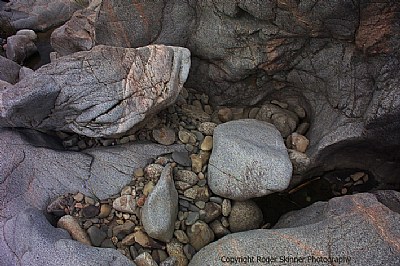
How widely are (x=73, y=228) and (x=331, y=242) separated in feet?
9.18

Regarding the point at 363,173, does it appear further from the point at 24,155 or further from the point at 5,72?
the point at 5,72

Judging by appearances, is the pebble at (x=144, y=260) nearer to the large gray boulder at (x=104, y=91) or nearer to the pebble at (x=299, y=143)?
the large gray boulder at (x=104, y=91)

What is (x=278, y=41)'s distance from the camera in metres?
5.23

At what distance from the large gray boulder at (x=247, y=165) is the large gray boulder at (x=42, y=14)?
5.62 meters

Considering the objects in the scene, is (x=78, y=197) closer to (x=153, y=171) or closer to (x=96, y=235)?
(x=96, y=235)

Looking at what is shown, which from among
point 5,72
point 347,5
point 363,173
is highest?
point 347,5

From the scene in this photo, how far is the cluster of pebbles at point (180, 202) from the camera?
15.3ft

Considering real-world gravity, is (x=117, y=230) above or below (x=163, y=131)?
below

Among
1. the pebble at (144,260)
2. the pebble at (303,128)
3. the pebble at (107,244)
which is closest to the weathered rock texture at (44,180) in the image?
the pebble at (144,260)

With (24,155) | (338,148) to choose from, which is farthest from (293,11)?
(24,155)

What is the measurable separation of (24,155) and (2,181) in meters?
0.40

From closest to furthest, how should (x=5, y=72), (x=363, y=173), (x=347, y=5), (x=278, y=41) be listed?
(x=347, y=5), (x=278, y=41), (x=363, y=173), (x=5, y=72)

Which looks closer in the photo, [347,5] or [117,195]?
[347,5]

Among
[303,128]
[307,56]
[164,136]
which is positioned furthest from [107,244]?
[307,56]
